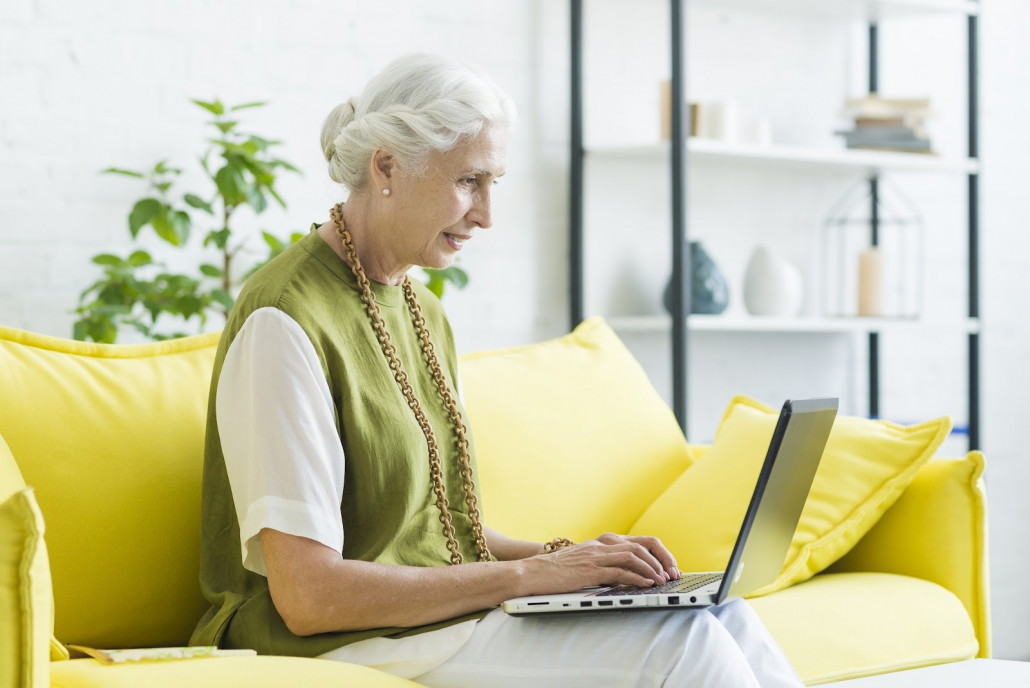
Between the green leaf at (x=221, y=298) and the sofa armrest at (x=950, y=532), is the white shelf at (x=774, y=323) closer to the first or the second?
the sofa armrest at (x=950, y=532)

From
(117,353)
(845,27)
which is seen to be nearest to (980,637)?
(117,353)

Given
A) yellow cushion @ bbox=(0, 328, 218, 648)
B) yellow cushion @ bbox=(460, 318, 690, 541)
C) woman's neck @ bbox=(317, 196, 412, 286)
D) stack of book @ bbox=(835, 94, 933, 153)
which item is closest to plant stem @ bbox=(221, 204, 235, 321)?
yellow cushion @ bbox=(460, 318, 690, 541)

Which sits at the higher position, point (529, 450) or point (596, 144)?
point (596, 144)

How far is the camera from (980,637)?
6.91ft

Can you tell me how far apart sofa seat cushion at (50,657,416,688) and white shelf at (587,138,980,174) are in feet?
6.24

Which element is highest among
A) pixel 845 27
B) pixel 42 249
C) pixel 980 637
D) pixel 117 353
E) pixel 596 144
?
pixel 845 27

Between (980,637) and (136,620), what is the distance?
139 cm

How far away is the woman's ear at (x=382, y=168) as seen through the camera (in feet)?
5.26

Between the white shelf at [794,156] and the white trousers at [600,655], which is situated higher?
the white shelf at [794,156]

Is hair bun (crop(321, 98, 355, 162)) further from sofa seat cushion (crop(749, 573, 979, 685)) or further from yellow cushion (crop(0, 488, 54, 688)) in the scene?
sofa seat cushion (crop(749, 573, 979, 685))

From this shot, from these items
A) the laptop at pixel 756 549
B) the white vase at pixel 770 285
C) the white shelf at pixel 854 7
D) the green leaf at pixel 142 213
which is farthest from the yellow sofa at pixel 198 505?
the white shelf at pixel 854 7

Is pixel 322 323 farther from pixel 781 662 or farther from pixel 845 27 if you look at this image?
pixel 845 27

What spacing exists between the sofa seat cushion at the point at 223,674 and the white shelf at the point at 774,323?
5.76 feet

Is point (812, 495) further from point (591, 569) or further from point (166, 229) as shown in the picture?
point (166, 229)
